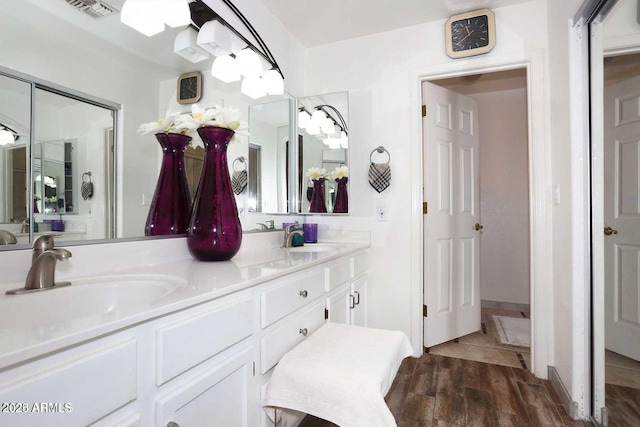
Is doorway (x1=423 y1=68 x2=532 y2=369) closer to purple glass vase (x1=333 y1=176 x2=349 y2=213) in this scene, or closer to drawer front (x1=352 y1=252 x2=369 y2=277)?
drawer front (x1=352 y1=252 x2=369 y2=277)

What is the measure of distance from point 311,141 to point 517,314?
2.82m

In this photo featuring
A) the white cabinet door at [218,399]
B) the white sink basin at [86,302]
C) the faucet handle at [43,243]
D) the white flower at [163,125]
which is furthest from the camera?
the white flower at [163,125]

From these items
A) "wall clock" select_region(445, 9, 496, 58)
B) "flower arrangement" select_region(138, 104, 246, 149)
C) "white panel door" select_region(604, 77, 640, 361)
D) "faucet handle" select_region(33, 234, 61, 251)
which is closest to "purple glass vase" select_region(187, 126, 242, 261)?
"flower arrangement" select_region(138, 104, 246, 149)

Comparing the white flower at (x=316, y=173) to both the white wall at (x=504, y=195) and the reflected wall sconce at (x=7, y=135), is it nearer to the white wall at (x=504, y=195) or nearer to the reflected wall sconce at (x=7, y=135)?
the reflected wall sconce at (x=7, y=135)

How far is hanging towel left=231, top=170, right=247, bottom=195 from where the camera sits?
1910 mm

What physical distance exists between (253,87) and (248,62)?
0.51ft

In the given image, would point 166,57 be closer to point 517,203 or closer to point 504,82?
point 504,82

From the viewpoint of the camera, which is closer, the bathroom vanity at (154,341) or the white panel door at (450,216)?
the bathroom vanity at (154,341)

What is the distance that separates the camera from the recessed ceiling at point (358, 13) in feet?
6.90

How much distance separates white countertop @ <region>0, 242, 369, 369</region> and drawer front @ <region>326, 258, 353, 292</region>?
1.18ft

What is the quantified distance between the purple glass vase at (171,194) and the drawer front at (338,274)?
741 millimetres

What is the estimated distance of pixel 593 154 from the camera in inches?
59.8

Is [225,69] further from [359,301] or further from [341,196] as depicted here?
[359,301]

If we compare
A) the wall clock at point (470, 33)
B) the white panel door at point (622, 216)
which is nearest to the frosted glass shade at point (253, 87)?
the wall clock at point (470, 33)
